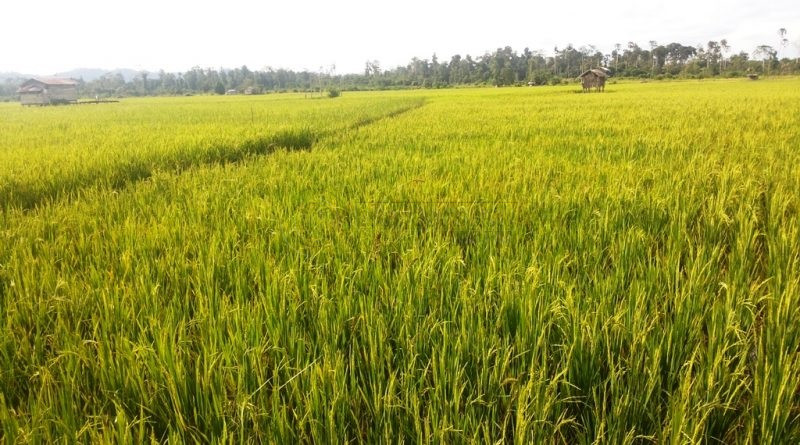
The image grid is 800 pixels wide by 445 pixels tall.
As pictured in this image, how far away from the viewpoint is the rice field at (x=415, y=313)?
3.48ft

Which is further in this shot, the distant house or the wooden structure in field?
the distant house

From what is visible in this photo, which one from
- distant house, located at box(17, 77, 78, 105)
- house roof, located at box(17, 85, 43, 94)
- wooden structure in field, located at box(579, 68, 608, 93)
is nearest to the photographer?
wooden structure in field, located at box(579, 68, 608, 93)

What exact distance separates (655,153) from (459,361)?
183 inches

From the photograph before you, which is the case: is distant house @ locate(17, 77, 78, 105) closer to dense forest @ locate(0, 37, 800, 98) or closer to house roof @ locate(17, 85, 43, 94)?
house roof @ locate(17, 85, 43, 94)

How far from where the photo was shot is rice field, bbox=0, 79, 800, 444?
1.06 m

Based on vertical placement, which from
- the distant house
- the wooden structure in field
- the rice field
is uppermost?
the distant house

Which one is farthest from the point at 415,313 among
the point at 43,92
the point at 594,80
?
the point at 43,92

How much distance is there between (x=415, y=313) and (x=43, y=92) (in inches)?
2668

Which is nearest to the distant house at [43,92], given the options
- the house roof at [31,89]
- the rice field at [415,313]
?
the house roof at [31,89]

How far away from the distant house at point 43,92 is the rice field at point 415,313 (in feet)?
194

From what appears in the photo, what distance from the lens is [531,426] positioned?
103cm

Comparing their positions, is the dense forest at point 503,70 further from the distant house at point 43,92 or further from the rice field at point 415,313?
the rice field at point 415,313

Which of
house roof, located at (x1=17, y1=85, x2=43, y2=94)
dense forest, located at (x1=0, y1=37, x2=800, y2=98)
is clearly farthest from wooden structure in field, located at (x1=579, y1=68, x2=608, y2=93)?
house roof, located at (x1=17, y1=85, x2=43, y2=94)

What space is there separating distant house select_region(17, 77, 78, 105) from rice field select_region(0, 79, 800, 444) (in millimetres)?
59056
